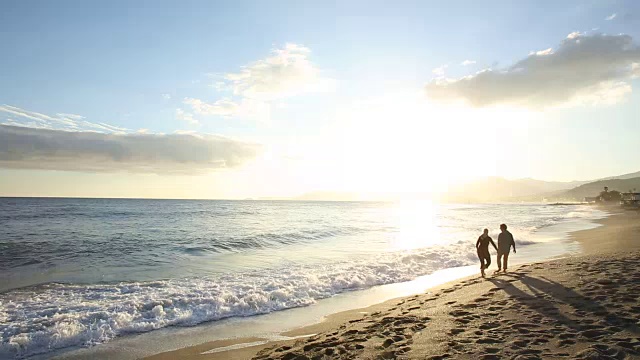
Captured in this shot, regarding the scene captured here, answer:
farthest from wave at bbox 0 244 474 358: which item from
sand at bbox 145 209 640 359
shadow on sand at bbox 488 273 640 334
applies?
shadow on sand at bbox 488 273 640 334

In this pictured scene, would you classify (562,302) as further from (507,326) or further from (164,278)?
(164,278)

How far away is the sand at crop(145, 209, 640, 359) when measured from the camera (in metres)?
5.96

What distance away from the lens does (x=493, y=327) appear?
7.15 metres

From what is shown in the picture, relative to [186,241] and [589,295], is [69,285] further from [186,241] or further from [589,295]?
[589,295]

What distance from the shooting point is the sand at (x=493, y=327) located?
5965mm

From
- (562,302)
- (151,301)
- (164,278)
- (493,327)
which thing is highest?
(562,302)

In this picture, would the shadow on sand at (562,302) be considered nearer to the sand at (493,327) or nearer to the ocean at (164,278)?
the sand at (493,327)

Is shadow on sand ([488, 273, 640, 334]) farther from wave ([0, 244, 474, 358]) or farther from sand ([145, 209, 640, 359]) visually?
wave ([0, 244, 474, 358])

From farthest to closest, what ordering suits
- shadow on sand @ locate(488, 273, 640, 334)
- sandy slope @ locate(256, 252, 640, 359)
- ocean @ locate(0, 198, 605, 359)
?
ocean @ locate(0, 198, 605, 359) → shadow on sand @ locate(488, 273, 640, 334) → sandy slope @ locate(256, 252, 640, 359)

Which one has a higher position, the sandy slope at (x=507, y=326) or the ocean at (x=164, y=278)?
the sandy slope at (x=507, y=326)

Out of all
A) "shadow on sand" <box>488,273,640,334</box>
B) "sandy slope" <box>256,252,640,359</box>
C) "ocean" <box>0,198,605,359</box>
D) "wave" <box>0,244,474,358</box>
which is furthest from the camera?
"ocean" <box>0,198,605,359</box>

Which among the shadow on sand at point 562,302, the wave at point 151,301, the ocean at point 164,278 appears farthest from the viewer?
the ocean at point 164,278

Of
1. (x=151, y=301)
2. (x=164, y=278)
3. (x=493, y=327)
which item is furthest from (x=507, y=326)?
(x=164, y=278)

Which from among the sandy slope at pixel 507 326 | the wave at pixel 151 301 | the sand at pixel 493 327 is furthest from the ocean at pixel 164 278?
the sandy slope at pixel 507 326
